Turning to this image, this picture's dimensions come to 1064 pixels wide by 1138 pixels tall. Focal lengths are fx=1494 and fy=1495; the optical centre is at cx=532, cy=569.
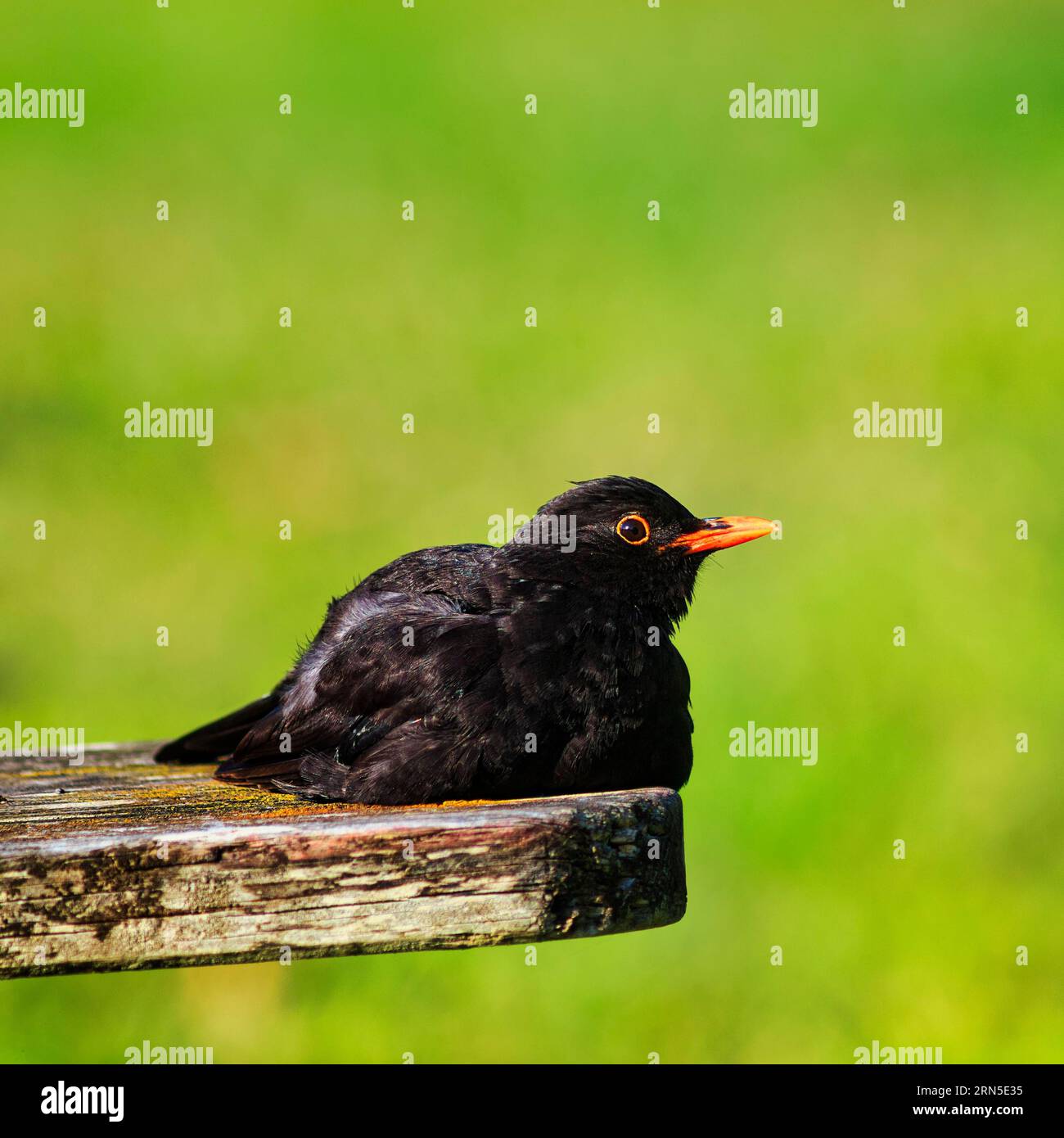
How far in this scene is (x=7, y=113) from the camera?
1252 cm

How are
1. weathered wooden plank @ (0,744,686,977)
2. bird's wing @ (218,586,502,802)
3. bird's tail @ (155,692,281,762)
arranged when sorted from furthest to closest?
bird's tail @ (155,692,281,762)
bird's wing @ (218,586,502,802)
weathered wooden plank @ (0,744,686,977)

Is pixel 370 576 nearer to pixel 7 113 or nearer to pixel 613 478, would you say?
pixel 613 478

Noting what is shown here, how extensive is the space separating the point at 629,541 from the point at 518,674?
67 centimetres

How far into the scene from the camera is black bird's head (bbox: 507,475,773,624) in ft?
15.6

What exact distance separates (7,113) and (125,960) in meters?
11.0

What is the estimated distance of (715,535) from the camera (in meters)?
4.76

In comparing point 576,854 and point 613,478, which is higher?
point 613,478

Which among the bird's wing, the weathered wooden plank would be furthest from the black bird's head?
the weathered wooden plank

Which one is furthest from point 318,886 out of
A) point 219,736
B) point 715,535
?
point 219,736

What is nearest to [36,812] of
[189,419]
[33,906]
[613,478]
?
[33,906]

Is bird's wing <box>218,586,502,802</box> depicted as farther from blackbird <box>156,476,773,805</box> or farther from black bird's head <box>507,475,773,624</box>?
black bird's head <box>507,475,773,624</box>

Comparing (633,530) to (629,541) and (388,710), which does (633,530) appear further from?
(388,710)

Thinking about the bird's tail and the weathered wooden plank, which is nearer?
the weathered wooden plank

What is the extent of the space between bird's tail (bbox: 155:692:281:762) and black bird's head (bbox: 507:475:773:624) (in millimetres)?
1229
